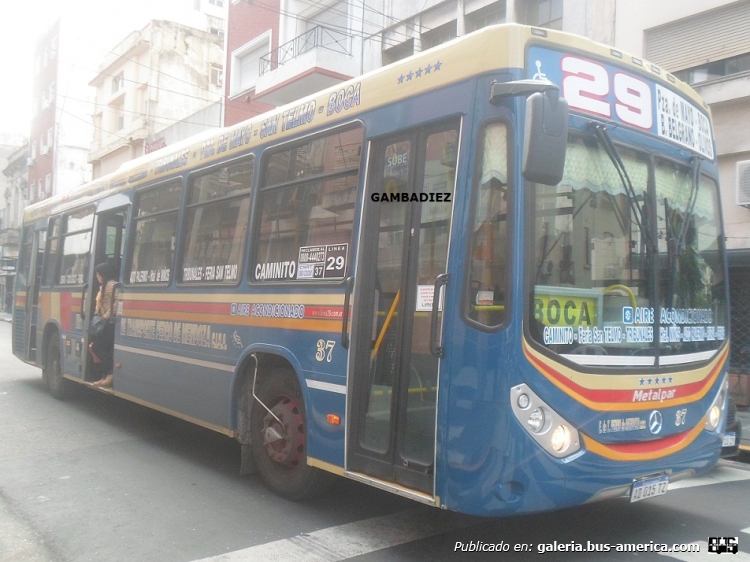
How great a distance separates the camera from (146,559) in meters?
4.60

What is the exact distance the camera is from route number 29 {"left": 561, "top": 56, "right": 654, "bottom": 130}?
441cm

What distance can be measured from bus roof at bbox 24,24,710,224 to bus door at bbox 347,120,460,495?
35 centimetres

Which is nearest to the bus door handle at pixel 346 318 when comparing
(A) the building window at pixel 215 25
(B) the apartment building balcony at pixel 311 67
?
(B) the apartment building balcony at pixel 311 67

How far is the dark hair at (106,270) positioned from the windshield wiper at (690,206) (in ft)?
22.7

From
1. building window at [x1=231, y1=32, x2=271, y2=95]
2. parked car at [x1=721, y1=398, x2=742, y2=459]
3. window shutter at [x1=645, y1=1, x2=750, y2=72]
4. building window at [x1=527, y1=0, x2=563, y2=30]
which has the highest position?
building window at [x1=231, y1=32, x2=271, y2=95]

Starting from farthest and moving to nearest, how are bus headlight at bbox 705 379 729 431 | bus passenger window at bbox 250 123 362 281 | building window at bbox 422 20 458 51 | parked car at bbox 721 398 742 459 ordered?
1. building window at bbox 422 20 458 51
2. parked car at bbox 721 398 742 459
3. bus passenger window at bbox 250 123 362 281
4. bus headlight at bbox 705 379 729 431

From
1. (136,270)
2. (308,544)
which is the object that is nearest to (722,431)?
(308,544)

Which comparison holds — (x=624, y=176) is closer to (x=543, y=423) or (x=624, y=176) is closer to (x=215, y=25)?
(x=543, y=423)

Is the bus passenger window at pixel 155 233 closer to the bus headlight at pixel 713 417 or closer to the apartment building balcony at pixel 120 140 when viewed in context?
the bus headlight at pixel 713 417

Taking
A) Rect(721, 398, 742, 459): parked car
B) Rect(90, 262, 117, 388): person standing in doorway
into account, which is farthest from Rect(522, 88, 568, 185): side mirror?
Rect(90, 262, 117, 388): person standing in doorway

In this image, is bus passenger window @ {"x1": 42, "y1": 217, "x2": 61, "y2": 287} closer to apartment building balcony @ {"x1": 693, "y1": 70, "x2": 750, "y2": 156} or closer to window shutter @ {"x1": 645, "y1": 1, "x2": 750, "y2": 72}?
window shutter @ {"x1": 645, "y1": 1, "x2": 750, "y2": 72}

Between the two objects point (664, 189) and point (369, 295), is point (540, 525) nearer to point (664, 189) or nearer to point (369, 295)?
point (369, 295)

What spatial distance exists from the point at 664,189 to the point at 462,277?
1.61 m

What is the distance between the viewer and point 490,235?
13.8ft
